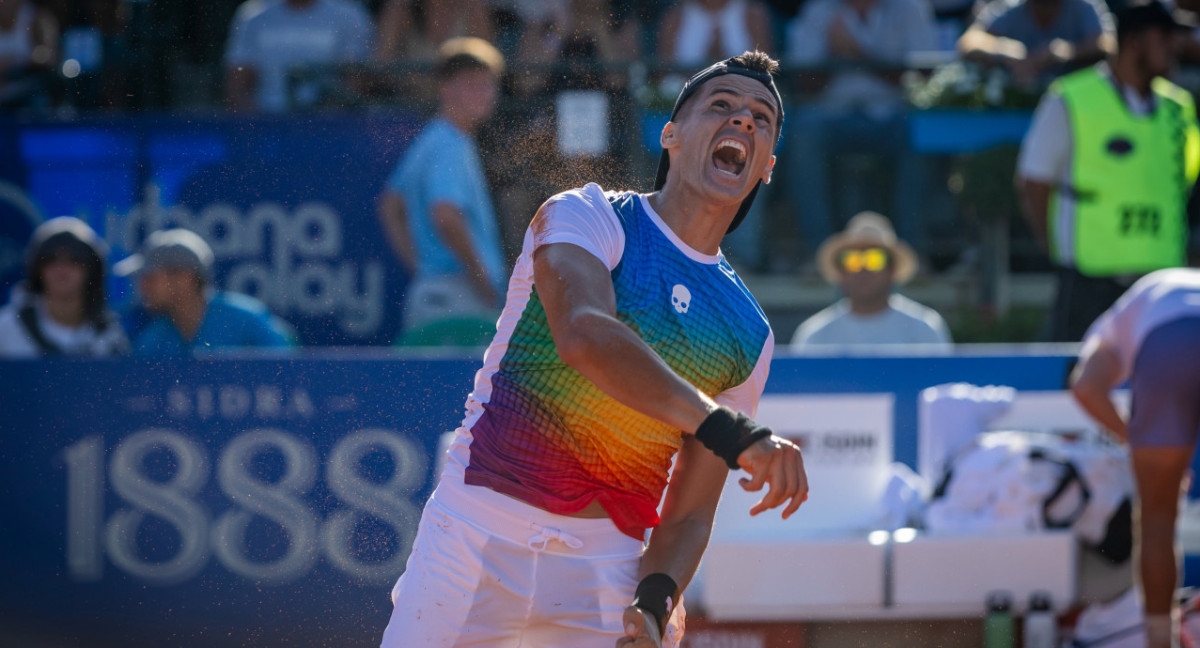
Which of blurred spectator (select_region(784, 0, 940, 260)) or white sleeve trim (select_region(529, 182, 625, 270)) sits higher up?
blurred spectator (select_region(784, 0, 940, 260))

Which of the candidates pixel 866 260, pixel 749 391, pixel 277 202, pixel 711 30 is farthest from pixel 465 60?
pixel 749 391

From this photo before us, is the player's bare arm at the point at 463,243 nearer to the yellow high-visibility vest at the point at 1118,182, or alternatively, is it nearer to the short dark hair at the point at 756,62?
the short dark hair at the point at 756,62

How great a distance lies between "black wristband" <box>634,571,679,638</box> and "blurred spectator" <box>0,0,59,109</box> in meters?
5.02

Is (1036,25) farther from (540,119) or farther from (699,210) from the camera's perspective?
(699,210)

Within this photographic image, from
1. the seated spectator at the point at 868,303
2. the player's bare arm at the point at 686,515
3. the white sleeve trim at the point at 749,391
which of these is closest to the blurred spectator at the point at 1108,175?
the seated spectator at the point at 868,303

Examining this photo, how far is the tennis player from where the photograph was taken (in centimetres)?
275

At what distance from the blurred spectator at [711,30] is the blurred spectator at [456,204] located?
1510 mm

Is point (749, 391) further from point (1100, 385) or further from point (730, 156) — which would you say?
point (1100, 385)

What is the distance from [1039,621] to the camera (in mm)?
5023

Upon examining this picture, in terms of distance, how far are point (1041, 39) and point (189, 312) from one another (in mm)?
4328

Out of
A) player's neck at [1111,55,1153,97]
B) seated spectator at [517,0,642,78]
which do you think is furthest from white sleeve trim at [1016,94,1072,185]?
seated spectator at [517,0,642,78]

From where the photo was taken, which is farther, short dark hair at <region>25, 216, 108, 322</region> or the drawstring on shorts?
short dark hair at <region>25, 216, 108, 322</region>

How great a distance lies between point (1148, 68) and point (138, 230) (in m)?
4.54

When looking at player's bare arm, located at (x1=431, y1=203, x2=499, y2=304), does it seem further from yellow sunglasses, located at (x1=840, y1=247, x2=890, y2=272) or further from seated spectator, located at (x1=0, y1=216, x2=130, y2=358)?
yellow sunglasses, located at (x1=840, y1=247, x2=890, y2=272)
